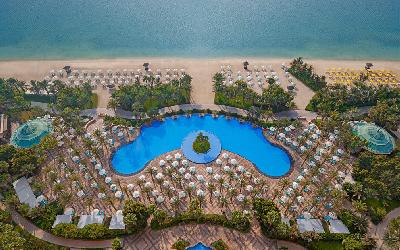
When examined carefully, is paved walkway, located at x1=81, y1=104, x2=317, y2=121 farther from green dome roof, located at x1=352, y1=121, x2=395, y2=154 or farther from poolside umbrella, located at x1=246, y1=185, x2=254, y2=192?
poolside umbrella, located at x1=246, y1=185, x2=254, y2=192

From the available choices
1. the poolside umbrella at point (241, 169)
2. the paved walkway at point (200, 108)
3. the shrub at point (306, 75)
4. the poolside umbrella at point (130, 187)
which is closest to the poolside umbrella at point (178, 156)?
the poolside umbrella at point (130, 187)

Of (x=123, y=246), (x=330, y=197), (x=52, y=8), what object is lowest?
(x=123, y=246)

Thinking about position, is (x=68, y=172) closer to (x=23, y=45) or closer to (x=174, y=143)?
(x=174, y=143)

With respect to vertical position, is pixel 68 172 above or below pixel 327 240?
above

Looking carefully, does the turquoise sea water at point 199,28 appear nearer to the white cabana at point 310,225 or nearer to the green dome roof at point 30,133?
the green dome roof at point 30,133

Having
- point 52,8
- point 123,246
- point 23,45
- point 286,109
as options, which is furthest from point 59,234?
point 52,8

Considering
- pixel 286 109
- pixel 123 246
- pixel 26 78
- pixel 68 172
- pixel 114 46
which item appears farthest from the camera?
pixel 114 46

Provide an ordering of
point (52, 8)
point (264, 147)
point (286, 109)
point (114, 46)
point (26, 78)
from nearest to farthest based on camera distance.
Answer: point (264, 147) → point (286, 109) → point (26, 78) → point (114, 46) → point (52, 8)
